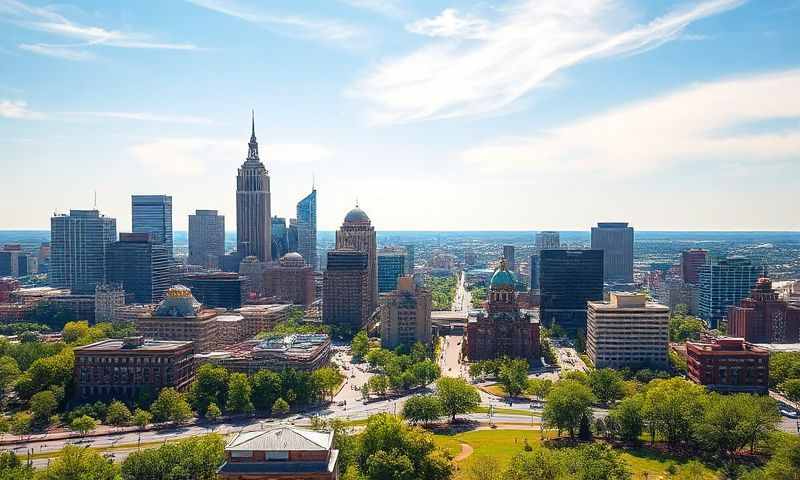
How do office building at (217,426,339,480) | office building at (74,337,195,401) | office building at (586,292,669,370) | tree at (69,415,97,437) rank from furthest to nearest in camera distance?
office building at (586,292,669,370) → office building at (74,337,195,401) → tree at (69,415,97,437) → office building at (217,426,339,480)

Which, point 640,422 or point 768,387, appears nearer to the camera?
point 640,422

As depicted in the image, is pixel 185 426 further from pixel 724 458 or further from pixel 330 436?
pixel 724 458

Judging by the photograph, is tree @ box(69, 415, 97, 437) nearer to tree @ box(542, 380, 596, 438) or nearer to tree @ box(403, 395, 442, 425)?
tree @ box(403, 395, 442, 425)

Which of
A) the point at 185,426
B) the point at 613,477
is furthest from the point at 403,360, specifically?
the point at 613,477

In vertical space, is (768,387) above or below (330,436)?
below

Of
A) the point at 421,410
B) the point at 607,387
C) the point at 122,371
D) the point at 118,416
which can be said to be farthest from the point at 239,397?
the point at 607,387

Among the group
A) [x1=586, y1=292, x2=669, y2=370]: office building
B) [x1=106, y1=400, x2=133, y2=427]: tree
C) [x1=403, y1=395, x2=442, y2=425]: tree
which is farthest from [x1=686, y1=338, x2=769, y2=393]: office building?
[x1=106, y1=400, x2=133, y2=427]: tree

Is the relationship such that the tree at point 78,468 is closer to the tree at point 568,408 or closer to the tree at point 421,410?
the tree at point 421,410
